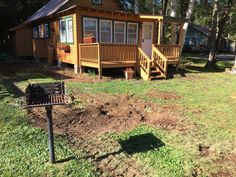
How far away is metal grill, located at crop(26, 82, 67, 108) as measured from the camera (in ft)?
12.1

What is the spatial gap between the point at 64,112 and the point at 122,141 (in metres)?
1.98

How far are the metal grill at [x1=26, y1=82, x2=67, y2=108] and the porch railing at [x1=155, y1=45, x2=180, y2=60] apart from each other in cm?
921

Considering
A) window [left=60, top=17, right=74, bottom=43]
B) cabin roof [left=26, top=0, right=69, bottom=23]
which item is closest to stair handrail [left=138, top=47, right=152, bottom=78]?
window [left=60, top=17, right=74, bottom=43]

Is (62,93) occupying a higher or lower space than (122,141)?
higher

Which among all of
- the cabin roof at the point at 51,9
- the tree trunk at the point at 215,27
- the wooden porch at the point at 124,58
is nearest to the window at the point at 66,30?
the wooden porch at the point at 124,58

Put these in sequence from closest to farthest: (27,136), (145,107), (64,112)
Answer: (27,136)
(64,112)
(145,107)

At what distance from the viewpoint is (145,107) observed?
21.8ft

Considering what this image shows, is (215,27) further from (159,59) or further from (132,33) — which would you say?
(159,59)

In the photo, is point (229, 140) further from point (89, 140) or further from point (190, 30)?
point (190, 30)

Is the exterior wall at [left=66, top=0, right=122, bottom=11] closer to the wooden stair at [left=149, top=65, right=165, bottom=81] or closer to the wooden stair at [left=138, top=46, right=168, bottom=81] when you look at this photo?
the wooden stair at [left=138, top=46, right=168, bottom=81]

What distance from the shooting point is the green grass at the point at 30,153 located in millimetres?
3629

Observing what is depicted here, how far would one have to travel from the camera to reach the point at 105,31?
12852mm

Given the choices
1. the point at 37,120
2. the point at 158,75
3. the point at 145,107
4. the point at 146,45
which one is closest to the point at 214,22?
the point at 146,45

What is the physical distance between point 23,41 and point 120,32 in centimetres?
900
